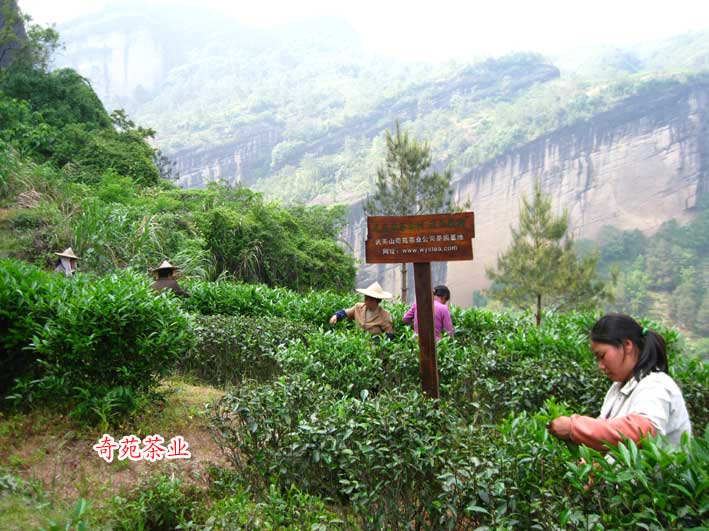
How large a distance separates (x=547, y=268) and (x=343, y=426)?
19.7 m

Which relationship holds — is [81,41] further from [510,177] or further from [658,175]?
[658,175]

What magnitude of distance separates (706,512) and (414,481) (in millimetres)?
1134

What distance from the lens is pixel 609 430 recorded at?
196cm

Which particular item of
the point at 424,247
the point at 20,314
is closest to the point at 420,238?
the point at 424,247

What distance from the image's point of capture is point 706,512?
5.63 ft

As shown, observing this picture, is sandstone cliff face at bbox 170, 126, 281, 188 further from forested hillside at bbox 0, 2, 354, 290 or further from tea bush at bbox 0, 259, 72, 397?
tea bush at bbox 0, 259, 72, 397

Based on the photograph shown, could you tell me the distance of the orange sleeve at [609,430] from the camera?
196cm

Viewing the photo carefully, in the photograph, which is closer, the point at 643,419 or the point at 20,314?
the point at 643,419

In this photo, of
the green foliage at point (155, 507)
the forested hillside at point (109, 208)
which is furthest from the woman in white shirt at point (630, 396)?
the forested hillside at point (109, 208)

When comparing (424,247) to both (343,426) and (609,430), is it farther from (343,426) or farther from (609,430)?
(609,430)

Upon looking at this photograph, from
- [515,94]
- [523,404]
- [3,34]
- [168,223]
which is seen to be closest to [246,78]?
[515,94]

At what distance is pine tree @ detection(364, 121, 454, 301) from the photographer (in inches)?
807

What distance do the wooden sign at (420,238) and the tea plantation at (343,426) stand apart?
946 millimetres

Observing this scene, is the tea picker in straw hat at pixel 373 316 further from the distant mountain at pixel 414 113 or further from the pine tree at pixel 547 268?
the distant mountain at pixel 414 113
